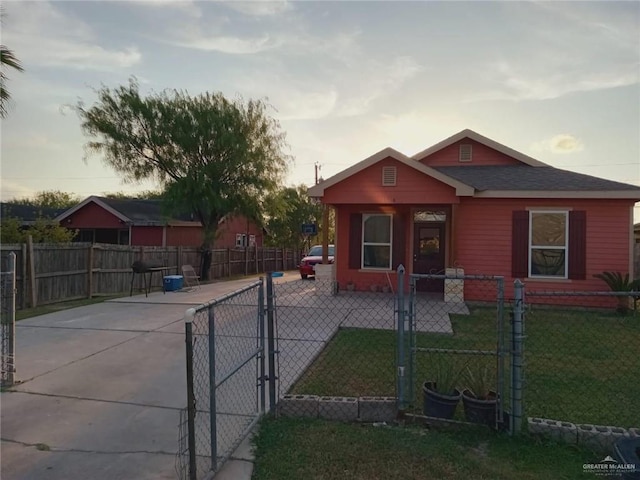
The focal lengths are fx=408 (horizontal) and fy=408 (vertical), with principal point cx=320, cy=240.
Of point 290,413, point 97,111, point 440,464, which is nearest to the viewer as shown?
point 440,464

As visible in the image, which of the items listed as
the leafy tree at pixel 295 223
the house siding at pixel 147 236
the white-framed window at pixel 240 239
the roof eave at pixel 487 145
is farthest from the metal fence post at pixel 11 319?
the leafy tree at pixel 295 223

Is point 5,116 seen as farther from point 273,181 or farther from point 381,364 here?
point 273,181

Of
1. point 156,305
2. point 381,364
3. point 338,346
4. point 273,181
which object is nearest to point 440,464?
point 381,364

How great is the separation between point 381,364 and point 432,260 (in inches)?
314

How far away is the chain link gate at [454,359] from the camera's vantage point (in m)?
3.51

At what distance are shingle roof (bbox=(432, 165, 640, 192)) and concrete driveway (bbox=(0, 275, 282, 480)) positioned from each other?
8.96 m

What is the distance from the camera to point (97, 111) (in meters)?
18.2

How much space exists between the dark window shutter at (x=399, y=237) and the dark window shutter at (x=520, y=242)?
2.93 meters

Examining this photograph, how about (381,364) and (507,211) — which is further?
(507,211)

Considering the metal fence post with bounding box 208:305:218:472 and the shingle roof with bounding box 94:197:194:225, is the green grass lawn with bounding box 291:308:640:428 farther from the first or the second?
the shingle roof with bounding box 94:197:194:225

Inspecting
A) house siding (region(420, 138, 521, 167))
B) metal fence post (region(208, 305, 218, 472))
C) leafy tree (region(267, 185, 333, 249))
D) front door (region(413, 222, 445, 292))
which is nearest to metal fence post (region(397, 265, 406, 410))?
metal fence post (region(208, 305, 218, 472))

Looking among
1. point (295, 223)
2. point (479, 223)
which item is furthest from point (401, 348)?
point (295, 223)

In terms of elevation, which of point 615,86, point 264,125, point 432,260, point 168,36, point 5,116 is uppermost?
point 264,125

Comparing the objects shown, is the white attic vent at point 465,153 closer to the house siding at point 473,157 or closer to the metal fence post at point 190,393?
the house siding at point 473,157
